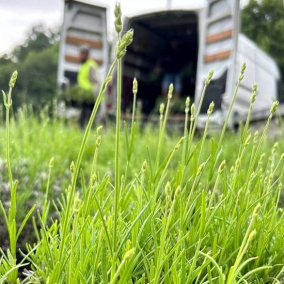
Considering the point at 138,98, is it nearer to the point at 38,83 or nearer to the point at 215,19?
the point at 215,19

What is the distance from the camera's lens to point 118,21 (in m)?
0.86

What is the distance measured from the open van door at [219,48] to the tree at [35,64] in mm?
23441

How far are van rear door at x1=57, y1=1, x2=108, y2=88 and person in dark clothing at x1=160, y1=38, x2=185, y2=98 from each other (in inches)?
90.2

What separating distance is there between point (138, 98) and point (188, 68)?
195 centimetres

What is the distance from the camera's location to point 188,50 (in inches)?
535

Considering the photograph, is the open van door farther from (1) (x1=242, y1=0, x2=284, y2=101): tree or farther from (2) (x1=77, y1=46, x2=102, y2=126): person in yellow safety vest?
(1) (x1=242, y1=0, x2=284, y2=101): tree

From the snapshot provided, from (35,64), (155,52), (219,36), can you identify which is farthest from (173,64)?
(35,64)

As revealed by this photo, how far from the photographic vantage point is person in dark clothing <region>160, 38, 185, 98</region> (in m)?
13.1

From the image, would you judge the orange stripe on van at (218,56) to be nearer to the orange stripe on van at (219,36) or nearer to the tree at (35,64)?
the orange stripe on van at (219,36)

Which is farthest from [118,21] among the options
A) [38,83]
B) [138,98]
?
[38,83]

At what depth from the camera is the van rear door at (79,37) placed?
11.1 meters

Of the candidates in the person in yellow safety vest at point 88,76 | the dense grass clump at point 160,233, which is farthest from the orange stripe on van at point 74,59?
the dense grass clump at point 160,233

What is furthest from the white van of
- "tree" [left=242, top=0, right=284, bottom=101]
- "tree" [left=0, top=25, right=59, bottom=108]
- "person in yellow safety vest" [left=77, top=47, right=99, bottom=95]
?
"tree" [left=0, top=25, right=59, bottom=108]

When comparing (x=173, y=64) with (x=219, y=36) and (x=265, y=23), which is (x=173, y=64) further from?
(x=265, y=23)
